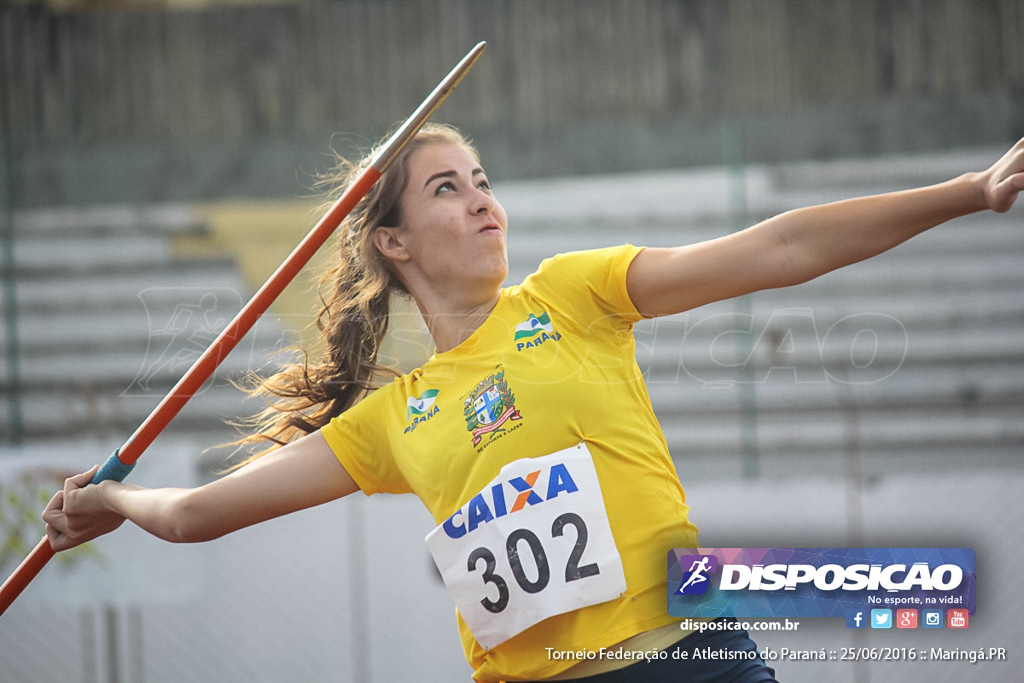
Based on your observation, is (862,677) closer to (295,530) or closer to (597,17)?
(295,530)

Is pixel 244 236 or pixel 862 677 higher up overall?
pixel 244 236

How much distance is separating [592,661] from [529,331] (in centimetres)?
60

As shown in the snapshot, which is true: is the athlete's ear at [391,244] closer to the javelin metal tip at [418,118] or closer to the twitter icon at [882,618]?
the javelin metal tip at [418,118]

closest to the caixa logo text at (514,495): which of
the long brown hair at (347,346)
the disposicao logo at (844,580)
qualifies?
the disposicao logo at (844,580)

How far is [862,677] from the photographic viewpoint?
3561mm

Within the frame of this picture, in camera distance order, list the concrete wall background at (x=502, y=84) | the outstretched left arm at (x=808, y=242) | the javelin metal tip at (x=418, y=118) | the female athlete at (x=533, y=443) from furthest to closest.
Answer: the concrete wall background at (x=502, y=84)
the javelin metal tip at (x=418, y=118)
the female athlete at (x=533, y=443)
the outstretched left arm at (x=808, y=242)

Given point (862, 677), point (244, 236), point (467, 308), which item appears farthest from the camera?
point (244, 236)

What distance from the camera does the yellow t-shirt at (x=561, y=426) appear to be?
1.75m

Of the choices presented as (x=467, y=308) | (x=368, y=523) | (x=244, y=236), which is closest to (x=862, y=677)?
(x=368, y=523)

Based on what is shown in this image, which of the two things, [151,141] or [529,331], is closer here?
[529,331]

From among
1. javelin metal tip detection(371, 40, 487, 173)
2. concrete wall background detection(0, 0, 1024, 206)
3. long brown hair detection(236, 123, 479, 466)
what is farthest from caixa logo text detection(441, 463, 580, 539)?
concrete wall background detection(0, 0, 1024, 206)

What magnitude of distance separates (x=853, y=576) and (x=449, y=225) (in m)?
1.09

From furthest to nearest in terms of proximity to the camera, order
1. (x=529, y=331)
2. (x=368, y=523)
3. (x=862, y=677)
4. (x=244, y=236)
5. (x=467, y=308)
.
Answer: (x=244, y=236) < (x=368, y=523) < (x=862, y=677) < (x=467, y=308) < (x=529, y=331)

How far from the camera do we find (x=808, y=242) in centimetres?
155
